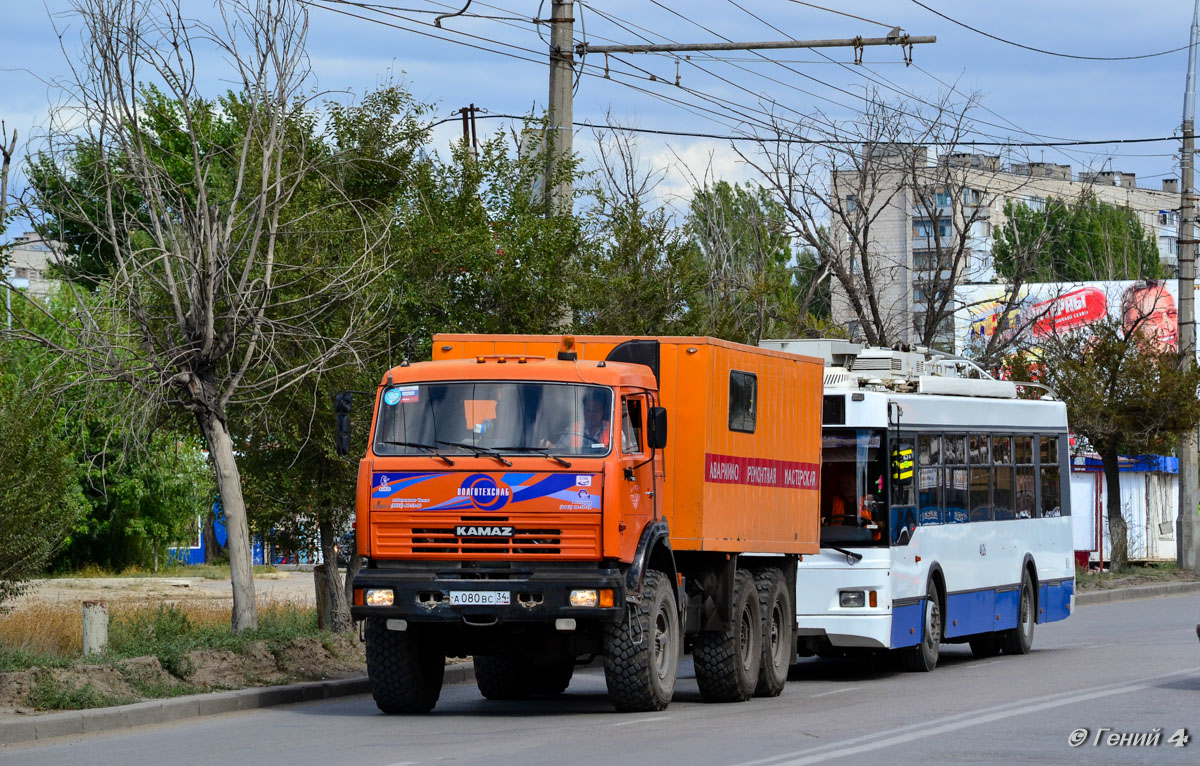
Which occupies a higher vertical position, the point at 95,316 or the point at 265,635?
the point at 95,316

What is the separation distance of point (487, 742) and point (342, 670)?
16.4 ft

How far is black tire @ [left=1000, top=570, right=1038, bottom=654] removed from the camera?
2161 cm

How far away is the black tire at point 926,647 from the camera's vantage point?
1872 cm

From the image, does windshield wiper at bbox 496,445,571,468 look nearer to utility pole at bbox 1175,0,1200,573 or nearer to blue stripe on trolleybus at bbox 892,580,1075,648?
blue stripe on trolleybus at bbox 892,580,1075,648

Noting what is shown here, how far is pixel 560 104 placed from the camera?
64.3 ft

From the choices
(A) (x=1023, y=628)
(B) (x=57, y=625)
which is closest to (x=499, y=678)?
(B) (x=57, y=625)

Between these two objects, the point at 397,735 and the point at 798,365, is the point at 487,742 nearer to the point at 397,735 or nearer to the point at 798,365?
the point at 397,735

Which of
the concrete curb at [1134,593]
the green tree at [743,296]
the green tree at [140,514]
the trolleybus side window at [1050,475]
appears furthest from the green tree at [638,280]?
the green tree at [140,514]

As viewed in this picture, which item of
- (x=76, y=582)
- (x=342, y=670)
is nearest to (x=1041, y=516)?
(x=342, y=670)

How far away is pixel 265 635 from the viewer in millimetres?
16734

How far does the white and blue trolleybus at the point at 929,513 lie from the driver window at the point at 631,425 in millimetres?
4353

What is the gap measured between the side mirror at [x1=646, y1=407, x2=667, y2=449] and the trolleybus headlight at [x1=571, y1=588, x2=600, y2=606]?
1361mm

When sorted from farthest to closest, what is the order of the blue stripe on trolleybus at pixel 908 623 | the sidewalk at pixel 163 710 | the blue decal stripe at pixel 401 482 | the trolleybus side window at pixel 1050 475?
the trolleybus side window at pixel 1050 475 → the blue stripe on trolleybus at pixel 908 623 → the blue decal stripe at pixel 401 482 → the sidewalk at pixel 163 710

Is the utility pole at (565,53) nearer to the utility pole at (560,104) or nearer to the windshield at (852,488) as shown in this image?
the utility pole at (560,104)
